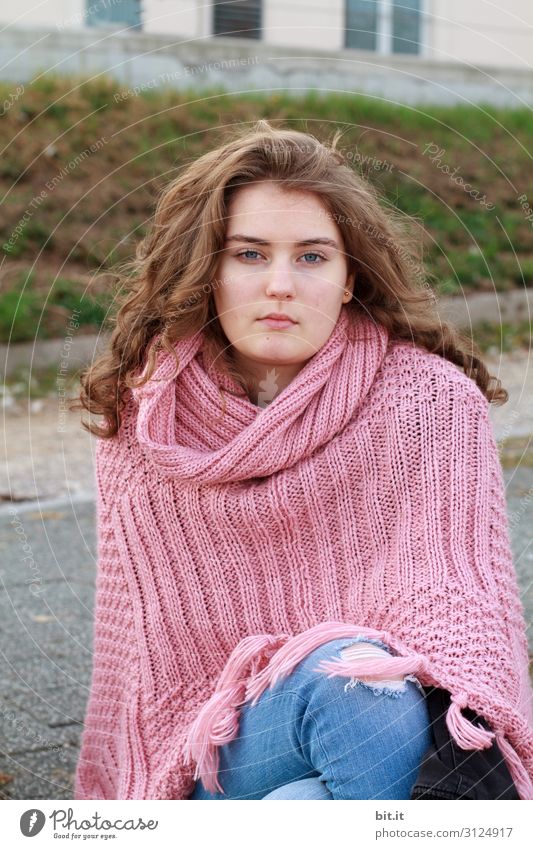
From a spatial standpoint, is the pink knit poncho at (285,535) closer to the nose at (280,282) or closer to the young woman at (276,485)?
the young woman at (276,485)

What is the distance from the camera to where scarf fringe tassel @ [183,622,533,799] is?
186cm

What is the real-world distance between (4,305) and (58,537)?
11.5ft

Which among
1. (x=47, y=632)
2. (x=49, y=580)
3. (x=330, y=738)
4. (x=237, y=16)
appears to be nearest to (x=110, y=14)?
(x=237, y=16)

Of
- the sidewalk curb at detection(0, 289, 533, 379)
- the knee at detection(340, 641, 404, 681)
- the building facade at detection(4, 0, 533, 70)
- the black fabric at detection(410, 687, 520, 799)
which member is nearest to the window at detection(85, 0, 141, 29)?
the building facade at detection(4, 0, 533, 70)

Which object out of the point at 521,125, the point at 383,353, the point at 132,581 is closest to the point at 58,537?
the point at 132,581

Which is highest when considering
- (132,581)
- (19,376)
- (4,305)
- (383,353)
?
(4,305)

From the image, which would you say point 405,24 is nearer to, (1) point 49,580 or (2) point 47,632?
(1) point 49,580

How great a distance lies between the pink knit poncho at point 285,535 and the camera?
2045 mm

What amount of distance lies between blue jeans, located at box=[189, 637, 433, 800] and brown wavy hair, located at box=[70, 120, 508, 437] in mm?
631

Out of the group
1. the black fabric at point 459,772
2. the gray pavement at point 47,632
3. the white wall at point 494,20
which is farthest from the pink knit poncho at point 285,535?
the white wall at point 494,20

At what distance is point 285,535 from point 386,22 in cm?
286

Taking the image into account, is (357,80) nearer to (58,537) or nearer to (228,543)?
(58,537)

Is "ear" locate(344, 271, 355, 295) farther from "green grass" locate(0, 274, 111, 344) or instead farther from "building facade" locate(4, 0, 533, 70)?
"green grass" locate(0, 274, 111, 344)

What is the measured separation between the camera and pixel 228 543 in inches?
86.3
